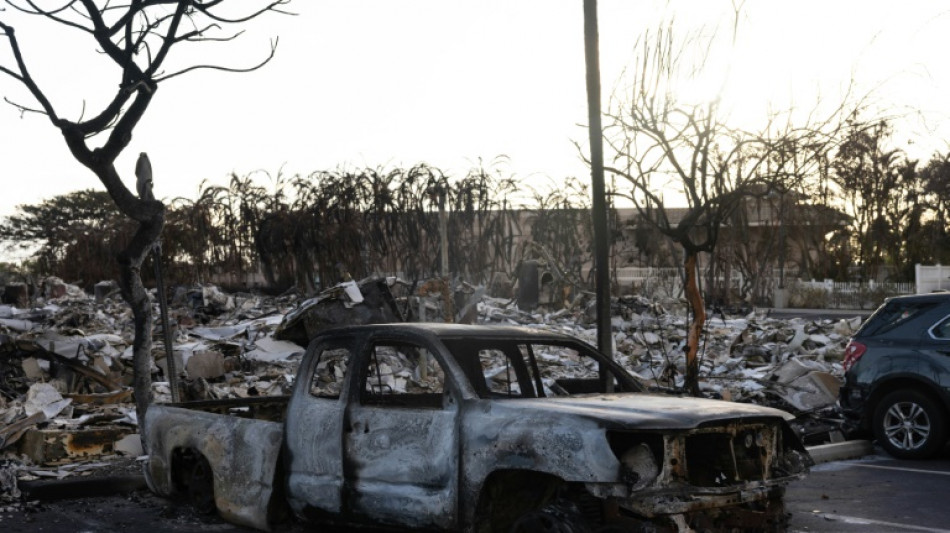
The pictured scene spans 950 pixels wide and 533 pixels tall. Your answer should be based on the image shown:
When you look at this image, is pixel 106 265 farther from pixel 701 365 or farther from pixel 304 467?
pixel 304 467

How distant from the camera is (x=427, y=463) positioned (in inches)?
262

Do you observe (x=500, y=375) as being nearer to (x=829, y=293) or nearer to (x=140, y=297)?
(x=140, y=297)

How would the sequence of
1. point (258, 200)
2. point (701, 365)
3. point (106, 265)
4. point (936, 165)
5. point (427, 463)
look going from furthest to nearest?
1. point (936, 165)
2. point (106, 265)
3. point (258, 200)
4. point (701, 365)
5. point (427, 463)

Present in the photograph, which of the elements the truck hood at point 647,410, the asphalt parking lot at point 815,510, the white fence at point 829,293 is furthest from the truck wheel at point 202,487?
the white fence at point 829,293

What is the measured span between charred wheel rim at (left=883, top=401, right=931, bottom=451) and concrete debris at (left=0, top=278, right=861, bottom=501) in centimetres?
119

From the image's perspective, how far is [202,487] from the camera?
852 centimetres

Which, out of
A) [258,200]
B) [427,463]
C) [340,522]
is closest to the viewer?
[427,463]

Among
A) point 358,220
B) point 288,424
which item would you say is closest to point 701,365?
point 288,424

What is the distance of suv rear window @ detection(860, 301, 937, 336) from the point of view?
11266 millimetres

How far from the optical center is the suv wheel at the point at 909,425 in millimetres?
11094

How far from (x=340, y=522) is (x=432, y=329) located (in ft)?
4.69

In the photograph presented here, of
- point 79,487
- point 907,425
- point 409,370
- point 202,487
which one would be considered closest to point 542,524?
point 202,487

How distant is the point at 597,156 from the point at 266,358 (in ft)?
24.6

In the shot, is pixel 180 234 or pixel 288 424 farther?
pixel 180 234
